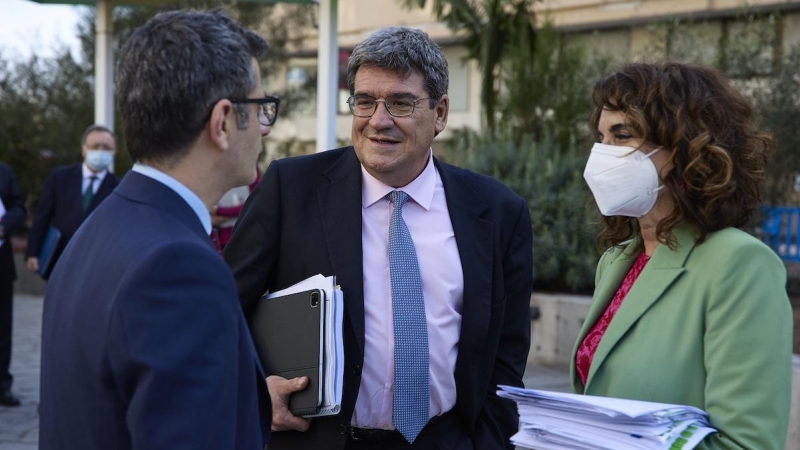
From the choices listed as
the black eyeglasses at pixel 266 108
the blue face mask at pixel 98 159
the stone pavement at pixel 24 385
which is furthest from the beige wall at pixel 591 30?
the black eyeglasses at pixel 266 108

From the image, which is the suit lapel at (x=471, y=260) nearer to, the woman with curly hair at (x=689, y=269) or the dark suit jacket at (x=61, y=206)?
the woman with curly hair at (x=689, y=269)

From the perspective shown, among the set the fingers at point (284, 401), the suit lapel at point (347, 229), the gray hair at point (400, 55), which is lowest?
the fingers at point (284, 401)

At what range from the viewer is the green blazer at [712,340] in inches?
91.7

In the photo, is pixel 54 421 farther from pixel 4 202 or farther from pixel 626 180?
pixel 4 202

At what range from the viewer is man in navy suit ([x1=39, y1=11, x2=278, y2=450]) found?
1.73 metres

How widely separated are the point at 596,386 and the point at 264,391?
104 cm

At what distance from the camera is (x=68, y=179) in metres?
8.00

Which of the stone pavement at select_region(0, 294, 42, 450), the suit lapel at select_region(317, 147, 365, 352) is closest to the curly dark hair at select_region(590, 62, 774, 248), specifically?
the suit lapel at select_region(317, 147, 365, 352)

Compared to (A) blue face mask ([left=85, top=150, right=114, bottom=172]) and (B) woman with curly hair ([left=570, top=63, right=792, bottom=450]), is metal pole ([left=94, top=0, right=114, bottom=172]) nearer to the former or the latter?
(A) blue face mask ([left=85, top=150, right=114, bottom=172])

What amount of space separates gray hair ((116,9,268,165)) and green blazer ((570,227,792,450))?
1263mm

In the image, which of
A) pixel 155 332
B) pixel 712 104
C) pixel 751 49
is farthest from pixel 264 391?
pixel 751 49

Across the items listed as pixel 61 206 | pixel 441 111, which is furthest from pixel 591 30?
pixel 441 111

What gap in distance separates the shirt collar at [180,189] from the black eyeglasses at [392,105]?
119 cm

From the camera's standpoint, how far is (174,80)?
1.88m
